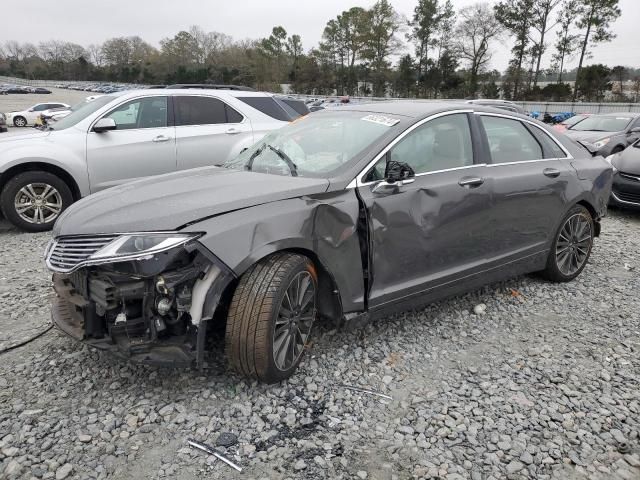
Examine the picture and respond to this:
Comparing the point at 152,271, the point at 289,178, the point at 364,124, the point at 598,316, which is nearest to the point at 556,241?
the point at 598,316

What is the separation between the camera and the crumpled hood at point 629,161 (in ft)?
25.4

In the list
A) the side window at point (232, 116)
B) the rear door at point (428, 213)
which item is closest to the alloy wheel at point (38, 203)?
the side window at point (232, 116)

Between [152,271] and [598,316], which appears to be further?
[598,316]

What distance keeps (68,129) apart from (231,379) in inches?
189

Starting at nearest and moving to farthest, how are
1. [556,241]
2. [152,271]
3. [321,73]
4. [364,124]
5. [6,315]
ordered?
[152,271] → [364,124] → [6,315] → [556,241] → [321,73]

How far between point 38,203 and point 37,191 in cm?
15

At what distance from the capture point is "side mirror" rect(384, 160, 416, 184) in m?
3.19

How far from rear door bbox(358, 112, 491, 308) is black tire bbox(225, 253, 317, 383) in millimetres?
690

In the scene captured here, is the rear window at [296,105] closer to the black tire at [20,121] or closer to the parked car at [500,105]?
the parked car at [500,105]

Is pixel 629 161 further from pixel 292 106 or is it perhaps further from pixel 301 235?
pixel 301 235

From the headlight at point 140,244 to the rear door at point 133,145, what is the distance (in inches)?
162

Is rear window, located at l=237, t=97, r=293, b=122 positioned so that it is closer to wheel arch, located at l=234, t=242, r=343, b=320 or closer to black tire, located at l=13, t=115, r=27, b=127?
wheel arch, located at l=234, t=242, r=343, b=320

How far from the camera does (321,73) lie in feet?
234

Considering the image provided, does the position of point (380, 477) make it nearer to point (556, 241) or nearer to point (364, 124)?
point (364, 124)
